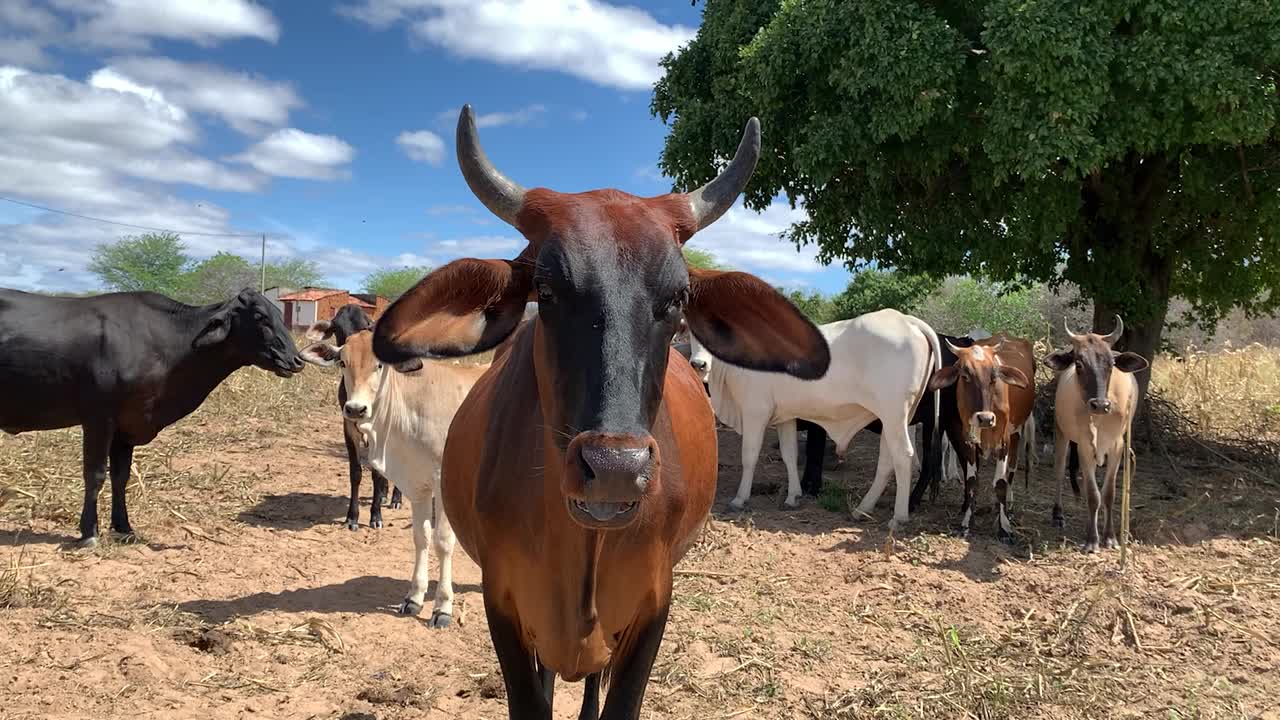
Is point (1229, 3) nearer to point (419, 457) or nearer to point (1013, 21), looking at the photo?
point (1013, 21)

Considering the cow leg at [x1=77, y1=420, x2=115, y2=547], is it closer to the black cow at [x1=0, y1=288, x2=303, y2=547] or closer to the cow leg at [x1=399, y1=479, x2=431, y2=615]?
the black cow at [x1=0, y1=288, x2=303, y2=547]

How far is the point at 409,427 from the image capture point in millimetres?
5875

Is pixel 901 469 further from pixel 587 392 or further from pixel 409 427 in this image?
pixel 587 392

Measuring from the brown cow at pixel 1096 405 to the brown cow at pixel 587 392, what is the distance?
5130mm

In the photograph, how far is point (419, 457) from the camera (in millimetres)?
5879

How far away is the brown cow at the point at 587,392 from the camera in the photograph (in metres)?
2.06

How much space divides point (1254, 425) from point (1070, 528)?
22.0 ft

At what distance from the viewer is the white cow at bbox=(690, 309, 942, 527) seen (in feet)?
27.9

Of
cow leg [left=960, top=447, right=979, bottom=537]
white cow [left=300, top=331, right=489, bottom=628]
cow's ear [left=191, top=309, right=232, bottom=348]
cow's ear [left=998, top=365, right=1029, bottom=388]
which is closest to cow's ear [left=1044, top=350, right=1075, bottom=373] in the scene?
cow's ear [left=998, top=365, right=1029, bottom=388]

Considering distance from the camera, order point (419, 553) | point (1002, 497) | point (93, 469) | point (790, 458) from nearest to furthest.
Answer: point (419, 553) → point (93, 469) → point (1002, 497) → point (790, 458)

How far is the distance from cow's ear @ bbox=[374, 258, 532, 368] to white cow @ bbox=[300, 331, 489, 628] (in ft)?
11.3

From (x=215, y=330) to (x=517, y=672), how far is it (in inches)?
230

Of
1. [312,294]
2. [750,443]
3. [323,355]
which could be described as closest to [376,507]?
[323,355]

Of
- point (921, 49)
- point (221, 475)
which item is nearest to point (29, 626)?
point (221, 475)
